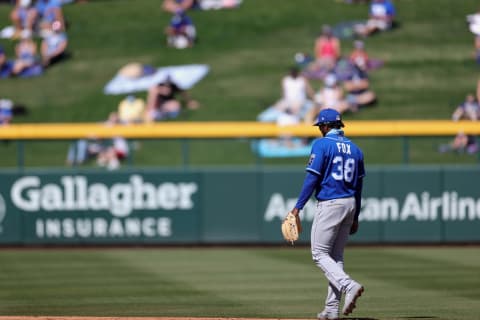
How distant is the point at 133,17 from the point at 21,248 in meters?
11.4

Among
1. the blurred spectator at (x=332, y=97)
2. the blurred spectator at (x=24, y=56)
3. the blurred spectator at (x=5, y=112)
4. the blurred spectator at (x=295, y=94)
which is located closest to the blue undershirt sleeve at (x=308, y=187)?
the blurred spectator at (x=295, y=94)

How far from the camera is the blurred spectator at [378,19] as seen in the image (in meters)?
26.2

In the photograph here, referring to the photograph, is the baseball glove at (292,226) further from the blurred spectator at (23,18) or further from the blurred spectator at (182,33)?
the blurred spectator at (23,18)

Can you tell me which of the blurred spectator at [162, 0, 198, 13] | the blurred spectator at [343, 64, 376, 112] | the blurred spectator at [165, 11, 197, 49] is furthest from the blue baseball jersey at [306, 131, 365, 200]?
the blurred spectator at [162, 0, 198, 13]

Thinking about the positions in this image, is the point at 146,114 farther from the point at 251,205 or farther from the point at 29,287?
the point at 29,287

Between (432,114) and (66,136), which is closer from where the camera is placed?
(66,136)

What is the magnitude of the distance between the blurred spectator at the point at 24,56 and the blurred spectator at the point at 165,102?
13.5 ft

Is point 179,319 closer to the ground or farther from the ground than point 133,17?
closer to the ground

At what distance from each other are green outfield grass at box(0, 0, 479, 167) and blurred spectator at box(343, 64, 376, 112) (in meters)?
0.27

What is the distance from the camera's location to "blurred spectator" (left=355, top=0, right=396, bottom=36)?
26.2m

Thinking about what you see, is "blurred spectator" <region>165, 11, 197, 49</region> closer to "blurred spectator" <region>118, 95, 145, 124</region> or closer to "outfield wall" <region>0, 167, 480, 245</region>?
"blurred spectator" <region>118, 95, 145, 124</region>

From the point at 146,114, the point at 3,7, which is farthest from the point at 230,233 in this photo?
the point at 3,7

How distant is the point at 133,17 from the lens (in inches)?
1112

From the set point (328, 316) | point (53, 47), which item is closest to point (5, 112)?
point (53, 47)
